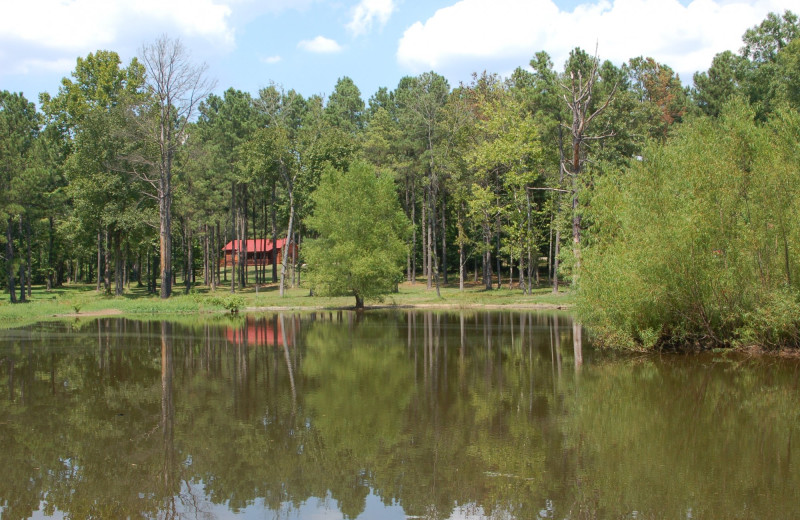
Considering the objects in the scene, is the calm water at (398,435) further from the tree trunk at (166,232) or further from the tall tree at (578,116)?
the tree trunk at (166,232)

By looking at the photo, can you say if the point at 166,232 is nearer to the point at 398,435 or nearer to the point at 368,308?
the point at 368,308

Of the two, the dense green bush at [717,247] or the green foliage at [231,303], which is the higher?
the dense green bush at [717,247]

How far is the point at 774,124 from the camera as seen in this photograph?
713 inches

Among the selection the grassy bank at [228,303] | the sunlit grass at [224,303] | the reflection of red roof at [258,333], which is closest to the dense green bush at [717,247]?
the reflection of red roof at [258,333]

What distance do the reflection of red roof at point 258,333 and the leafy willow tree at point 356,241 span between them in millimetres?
8782

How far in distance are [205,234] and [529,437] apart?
5044 cm

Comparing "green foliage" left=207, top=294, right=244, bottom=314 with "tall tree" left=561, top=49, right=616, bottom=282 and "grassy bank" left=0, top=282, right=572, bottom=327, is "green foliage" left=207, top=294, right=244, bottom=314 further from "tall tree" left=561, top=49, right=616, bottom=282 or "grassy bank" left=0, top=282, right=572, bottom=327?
"tall tree" left=561, top=49, right=616, bottom=282

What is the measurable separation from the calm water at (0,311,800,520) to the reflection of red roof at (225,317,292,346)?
10.6ft

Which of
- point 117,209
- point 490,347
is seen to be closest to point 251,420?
point 490,347

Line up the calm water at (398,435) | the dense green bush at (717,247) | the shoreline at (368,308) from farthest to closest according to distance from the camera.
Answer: the shoreline at (368,308), the dense green bush at (717,247), the calm water at (398,435)

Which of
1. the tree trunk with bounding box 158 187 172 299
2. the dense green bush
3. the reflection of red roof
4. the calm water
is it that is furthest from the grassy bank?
the calm water

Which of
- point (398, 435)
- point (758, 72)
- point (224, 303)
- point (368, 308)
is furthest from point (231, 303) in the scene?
point (758, 72)

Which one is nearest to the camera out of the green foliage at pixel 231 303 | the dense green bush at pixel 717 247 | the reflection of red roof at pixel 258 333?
the dense green bush at pixel 717 247

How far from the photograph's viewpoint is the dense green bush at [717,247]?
17.3 meters
